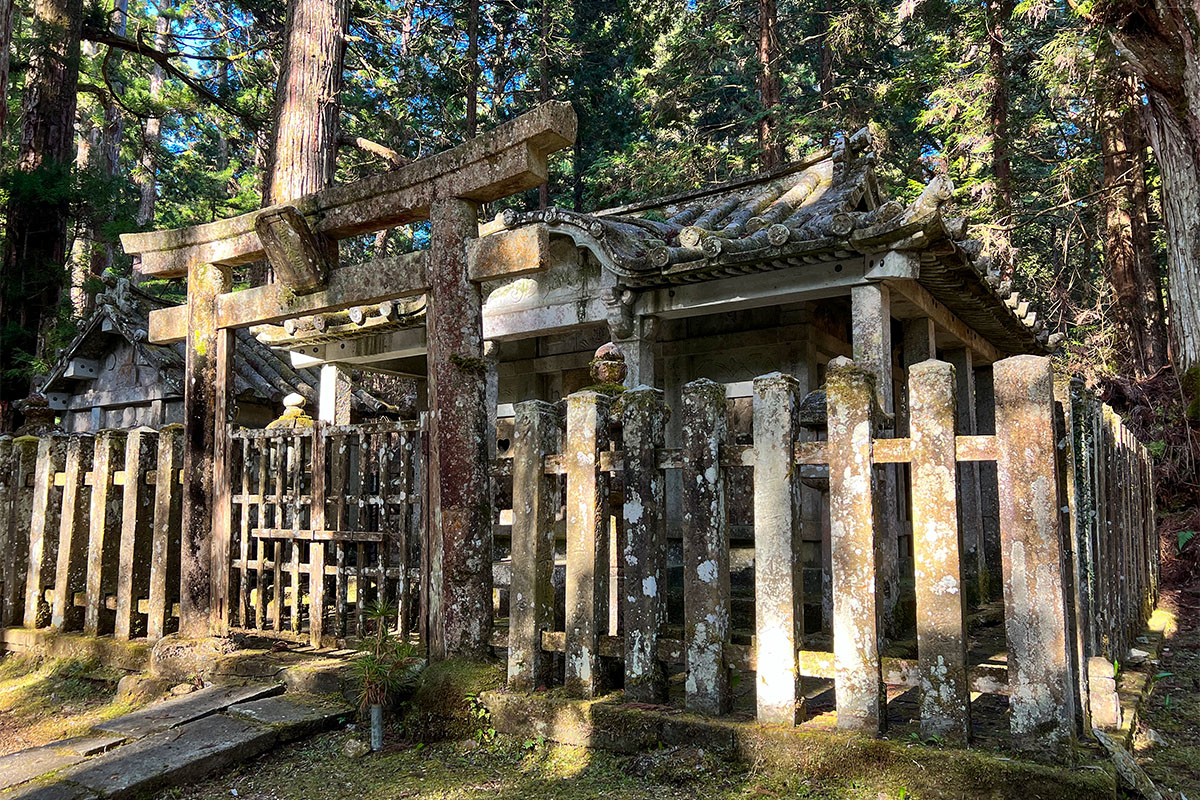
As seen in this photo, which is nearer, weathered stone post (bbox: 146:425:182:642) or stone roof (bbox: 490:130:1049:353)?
weathered stone post (bbox: 146:425:182:642)

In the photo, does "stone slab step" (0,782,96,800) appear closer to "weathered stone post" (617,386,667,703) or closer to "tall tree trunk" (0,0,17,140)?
"weathered stone post" (617,386,667,703)

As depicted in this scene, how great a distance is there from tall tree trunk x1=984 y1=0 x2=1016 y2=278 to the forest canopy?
0.06 m

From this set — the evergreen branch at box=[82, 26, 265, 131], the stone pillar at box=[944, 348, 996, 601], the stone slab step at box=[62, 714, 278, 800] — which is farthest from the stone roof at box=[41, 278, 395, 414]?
the stone pillar at box=[944, 348, 996, 601]

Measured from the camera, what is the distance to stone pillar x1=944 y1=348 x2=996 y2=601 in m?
8.97

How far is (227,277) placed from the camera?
21.1 feet

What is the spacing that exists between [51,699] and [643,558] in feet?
16.0

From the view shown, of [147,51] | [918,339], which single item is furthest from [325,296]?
[147,51]

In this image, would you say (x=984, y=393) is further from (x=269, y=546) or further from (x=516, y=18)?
(x=516, y=18)

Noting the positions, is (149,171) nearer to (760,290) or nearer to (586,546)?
(760,290)

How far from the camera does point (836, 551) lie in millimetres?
3588

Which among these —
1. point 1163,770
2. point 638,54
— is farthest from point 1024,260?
point 1163,770

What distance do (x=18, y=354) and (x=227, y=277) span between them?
25.3 ft

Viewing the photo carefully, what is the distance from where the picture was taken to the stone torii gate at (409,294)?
15.7ft

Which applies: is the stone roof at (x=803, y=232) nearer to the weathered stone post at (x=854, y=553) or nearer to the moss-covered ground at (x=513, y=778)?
the weathered stone post at (x=854, y=553)
